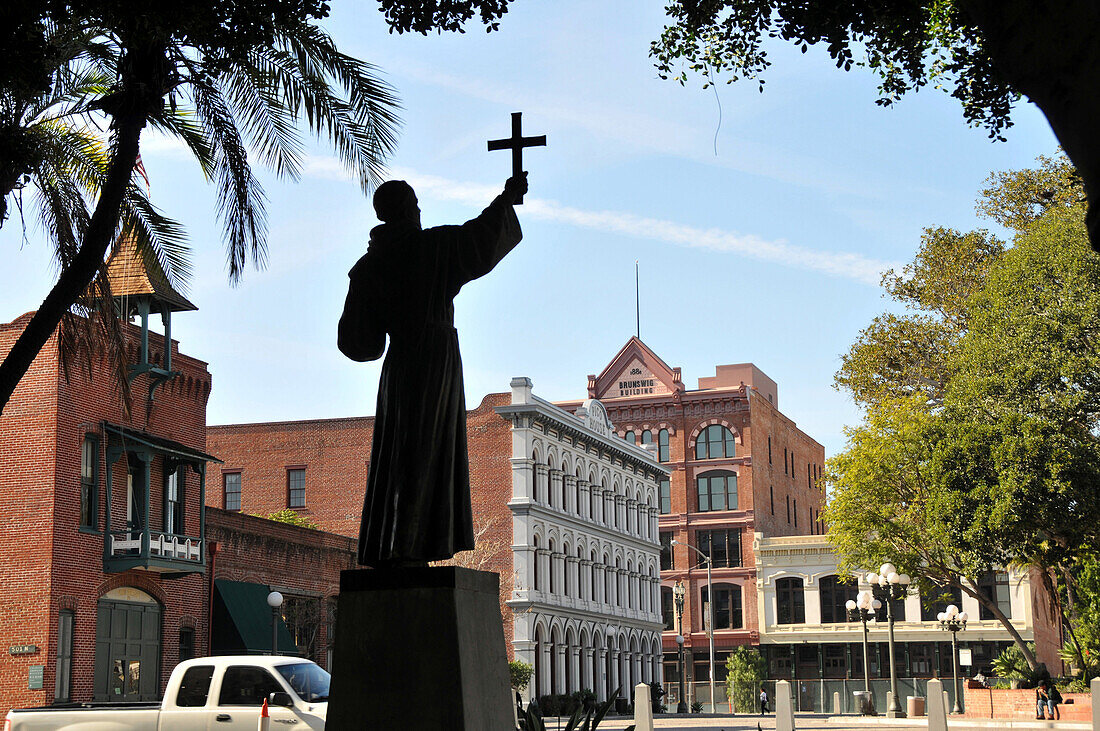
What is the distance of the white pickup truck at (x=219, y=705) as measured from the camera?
1708cm

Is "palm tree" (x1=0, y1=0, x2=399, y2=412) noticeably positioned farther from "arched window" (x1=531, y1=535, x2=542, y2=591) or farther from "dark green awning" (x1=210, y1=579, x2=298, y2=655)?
"arched window" (x1=531, y1=535, x2=542, y2=591)

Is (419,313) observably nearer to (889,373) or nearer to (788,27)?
(788,27)

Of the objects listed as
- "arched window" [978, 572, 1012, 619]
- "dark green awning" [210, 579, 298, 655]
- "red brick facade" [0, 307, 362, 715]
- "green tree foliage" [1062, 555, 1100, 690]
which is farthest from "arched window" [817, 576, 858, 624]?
"red brick facade" [0, 307, 362, 715]

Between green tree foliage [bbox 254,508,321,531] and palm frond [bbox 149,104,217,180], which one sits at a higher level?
palm frond [bbox 149,104,217,180]

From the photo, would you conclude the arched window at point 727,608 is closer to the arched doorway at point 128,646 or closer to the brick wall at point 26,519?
the arched doorway at point 128,646

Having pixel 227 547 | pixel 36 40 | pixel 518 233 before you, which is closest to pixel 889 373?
pixel 227 547

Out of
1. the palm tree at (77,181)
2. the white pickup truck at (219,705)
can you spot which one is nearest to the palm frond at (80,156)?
the palm tree at (77,181)

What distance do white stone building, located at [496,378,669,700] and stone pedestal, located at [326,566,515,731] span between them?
4801cm

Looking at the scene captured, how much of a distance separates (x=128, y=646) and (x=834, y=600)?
48681 mm

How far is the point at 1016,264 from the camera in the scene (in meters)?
33.5

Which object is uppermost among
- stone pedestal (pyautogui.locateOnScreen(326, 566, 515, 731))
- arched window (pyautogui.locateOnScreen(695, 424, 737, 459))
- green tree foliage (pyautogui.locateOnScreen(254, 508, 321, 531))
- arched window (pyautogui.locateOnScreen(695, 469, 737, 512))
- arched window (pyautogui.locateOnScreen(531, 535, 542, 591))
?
arched window (pyautogui.locateOnScreen(695, 424, 737, 459))

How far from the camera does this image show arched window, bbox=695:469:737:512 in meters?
77.9

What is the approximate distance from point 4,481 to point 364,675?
2736 cm

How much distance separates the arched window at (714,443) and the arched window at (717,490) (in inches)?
45.6
